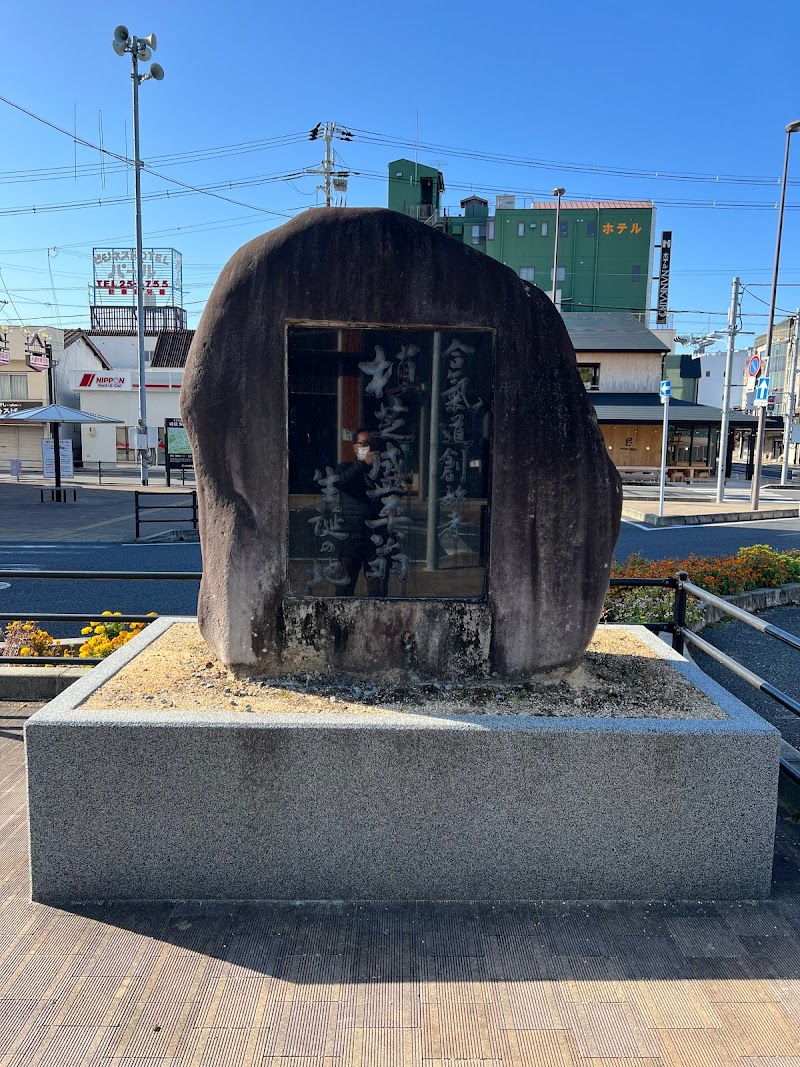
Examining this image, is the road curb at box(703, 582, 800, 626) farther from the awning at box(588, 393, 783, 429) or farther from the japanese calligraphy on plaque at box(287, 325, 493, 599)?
the awning at box(588, 393, 783, 429)

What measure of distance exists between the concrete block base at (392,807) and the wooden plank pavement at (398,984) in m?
→ 0.12

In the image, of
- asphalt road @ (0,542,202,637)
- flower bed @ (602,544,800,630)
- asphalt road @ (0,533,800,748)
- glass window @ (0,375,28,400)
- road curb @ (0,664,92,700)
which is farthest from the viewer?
glass window @ (0,375,28,400)

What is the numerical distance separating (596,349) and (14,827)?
34.7 m

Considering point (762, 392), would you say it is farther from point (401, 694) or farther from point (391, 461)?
point (401, 694)

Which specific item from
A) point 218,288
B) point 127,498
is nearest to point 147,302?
point 127,498

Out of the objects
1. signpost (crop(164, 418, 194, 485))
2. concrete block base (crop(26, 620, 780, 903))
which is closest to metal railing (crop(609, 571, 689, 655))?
concrete block base (crop(26, 620, 780, 903))

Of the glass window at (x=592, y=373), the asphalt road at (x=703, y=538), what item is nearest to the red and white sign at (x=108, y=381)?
the glass window at (x=592, y=373)

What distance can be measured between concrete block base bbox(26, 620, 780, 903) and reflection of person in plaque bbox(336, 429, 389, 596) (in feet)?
3.01

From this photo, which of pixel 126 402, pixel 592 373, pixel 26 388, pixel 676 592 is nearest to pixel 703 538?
pixel 676 592

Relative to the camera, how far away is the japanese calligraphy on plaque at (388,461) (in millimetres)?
4059

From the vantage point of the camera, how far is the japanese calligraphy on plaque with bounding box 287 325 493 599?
4059 mm

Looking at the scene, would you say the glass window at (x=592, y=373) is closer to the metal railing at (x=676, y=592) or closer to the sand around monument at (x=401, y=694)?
the metal railing at (x=676, y=592)

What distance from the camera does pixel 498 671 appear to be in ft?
13.8

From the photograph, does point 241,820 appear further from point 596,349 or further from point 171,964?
point 596,349
